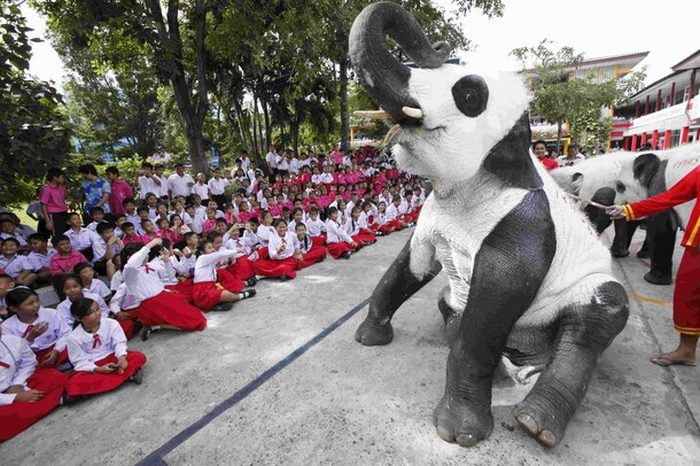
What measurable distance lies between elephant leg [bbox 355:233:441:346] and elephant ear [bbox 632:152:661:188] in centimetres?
348

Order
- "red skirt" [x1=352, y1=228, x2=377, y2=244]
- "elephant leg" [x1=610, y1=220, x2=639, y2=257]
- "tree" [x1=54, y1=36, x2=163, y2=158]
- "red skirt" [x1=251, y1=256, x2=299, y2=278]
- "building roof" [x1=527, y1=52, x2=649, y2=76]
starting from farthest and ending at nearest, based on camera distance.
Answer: "building roof" [x1=527, y1=52, x2=649, y2=76], "tree" [x1=54, y1=36, x2=163, y2=158], "red skirt" [x1=352, y1=228, x2=377, y2=244], "elephant leg" [x1=610, y1=220, x2=639, y2=257], "red skirt" [x1=251, y1=256, x2=299, y2=278]

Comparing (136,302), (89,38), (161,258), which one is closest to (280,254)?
(161,258)

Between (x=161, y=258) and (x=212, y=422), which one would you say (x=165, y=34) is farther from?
(x=212, y=422)

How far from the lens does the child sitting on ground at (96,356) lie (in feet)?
9.04

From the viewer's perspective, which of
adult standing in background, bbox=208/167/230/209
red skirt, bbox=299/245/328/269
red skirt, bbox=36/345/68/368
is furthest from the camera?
adult standing in background, bbox=208/167/230/209

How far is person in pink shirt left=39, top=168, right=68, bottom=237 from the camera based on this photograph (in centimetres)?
529

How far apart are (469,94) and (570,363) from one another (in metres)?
1.52

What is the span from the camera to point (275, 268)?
5242mm

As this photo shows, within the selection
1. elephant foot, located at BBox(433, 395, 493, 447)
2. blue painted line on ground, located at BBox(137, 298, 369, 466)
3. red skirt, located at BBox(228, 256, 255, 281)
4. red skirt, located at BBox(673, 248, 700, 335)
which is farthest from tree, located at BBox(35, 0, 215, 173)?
red skirt, located at BBox(673, 248, 700, 335)

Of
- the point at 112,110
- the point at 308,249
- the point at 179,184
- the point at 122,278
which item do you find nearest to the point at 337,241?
the point at 308,249

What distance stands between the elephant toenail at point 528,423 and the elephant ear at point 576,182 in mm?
4452

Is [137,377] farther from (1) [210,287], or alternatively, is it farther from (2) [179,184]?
(2) [179,184]

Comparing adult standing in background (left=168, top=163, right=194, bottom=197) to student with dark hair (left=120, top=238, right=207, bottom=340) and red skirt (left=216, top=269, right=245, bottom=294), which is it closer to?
red skirt (left=216, top=269, right=245, bottom=294)

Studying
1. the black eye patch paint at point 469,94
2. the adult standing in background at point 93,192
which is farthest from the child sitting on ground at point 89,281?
the black eye patch paint at point 469,94
